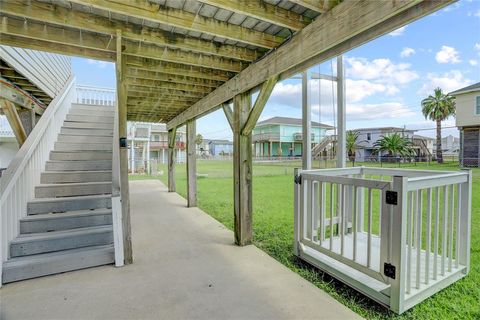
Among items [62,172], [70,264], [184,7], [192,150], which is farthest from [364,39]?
[192,150]

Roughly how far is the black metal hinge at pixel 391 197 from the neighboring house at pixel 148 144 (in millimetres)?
13985

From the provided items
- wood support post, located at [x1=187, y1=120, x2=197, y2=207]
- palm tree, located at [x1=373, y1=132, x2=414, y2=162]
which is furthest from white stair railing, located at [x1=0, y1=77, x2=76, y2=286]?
palm tree, located at [x1=373, y1=132, x2=414, y2=162]

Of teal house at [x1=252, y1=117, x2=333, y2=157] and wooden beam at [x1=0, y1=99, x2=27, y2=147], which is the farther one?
teal house at [x1=252, y1=117, x2=333, y2=157]

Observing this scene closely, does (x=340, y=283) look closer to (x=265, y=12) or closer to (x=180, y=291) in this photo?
(x=180, y=291)

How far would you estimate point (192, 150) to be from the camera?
605 cm

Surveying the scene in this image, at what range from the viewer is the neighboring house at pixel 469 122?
11973mm

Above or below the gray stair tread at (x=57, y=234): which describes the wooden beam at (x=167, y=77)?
above

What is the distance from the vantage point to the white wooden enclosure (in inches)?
74.4

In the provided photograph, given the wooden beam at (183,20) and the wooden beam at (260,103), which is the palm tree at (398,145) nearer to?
the wooden beam at (260,103)

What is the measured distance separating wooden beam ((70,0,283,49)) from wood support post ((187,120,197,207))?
3733 mm

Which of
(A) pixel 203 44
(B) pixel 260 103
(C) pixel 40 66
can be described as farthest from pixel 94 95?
(B) pixel 260 103

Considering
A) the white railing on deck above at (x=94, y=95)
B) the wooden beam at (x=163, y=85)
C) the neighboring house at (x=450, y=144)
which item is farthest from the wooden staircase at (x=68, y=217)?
the neighboring house at (x=450, y=144)

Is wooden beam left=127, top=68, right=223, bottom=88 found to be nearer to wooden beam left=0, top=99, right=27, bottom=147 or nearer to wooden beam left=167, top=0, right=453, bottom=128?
wooden beam left=167, top=0, right=453, bottom=128

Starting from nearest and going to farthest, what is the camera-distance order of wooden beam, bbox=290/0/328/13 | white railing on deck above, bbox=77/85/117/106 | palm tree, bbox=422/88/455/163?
wooden beam, bbox=290/0/328/13
white railing on deck above, bbox=77/85/117/106
palm tree, bbox=422/88/455/163
